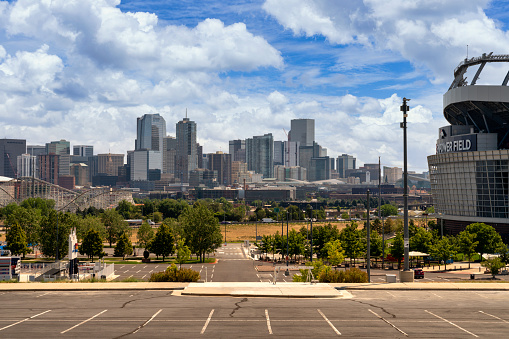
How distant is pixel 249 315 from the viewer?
2552cm

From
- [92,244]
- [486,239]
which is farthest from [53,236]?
[486,239]

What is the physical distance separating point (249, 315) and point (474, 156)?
4247 inches

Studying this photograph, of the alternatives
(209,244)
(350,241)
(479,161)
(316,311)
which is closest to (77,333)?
(316,311)

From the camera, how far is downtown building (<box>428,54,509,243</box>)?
119 m

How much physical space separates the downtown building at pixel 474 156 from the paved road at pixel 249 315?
94.7 m

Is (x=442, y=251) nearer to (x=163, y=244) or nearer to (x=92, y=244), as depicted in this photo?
(x=163, y=244)

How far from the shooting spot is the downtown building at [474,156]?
11925 cm

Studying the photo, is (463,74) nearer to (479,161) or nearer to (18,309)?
(479,161)

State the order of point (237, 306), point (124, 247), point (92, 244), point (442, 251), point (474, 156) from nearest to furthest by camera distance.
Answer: point (237, 306)
point (442, 251)
point (92, 244)
point (124, 247)
point (474, 156)

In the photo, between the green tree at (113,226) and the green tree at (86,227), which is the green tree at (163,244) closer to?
the green tree at (86,227)

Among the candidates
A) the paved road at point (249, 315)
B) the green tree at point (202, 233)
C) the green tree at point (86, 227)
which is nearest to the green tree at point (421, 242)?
the green tree at point (202, 233)

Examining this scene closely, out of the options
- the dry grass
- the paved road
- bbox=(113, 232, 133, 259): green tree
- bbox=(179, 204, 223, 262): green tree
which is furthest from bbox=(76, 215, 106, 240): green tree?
the paved road

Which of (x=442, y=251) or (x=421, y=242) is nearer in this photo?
(x=442, y=251)

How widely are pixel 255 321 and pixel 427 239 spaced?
220ft
